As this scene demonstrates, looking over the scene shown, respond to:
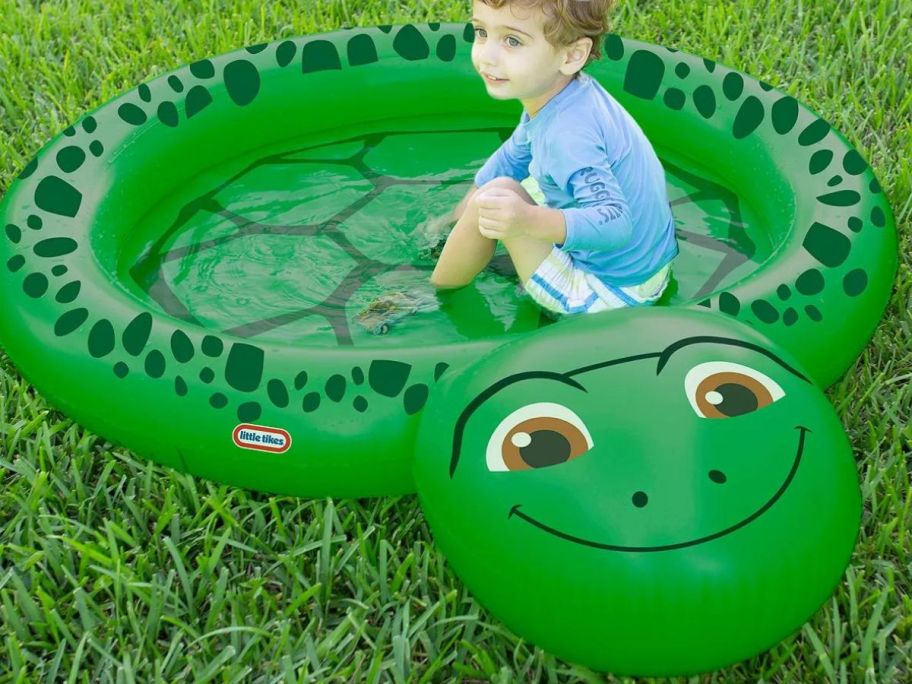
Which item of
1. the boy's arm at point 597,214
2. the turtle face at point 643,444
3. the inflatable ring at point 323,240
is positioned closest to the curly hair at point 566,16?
the boy's arm at point 597,214

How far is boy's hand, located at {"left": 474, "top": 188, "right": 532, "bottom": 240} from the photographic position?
1.84 m

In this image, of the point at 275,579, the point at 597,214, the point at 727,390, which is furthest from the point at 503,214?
the point at 275,579

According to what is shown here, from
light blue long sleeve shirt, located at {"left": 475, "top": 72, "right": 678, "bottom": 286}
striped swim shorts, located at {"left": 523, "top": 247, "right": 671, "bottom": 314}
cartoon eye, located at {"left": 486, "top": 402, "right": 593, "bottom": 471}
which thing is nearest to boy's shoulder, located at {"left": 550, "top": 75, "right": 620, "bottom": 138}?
light blue long sleeve shirt, located at {"left": 475, "top": 72, "right": 678, "bottom": 286}

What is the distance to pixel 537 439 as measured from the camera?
156cm

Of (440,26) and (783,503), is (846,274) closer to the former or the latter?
(783,503)

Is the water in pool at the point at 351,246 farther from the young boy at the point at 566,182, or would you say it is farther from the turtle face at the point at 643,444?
the turtle face at the point at 643,444

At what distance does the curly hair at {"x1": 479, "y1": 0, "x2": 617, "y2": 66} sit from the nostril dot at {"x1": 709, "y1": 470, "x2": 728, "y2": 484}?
89cm

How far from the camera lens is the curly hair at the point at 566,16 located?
74.7 inches

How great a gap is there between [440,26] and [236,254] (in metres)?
0.98

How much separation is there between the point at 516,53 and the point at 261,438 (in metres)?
0.86

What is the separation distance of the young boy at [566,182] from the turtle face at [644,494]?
1.01ft

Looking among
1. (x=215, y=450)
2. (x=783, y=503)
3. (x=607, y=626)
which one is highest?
(x=783, y=503)

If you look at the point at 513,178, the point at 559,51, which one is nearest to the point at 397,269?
the point at 513,178

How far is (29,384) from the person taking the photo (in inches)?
84.7
